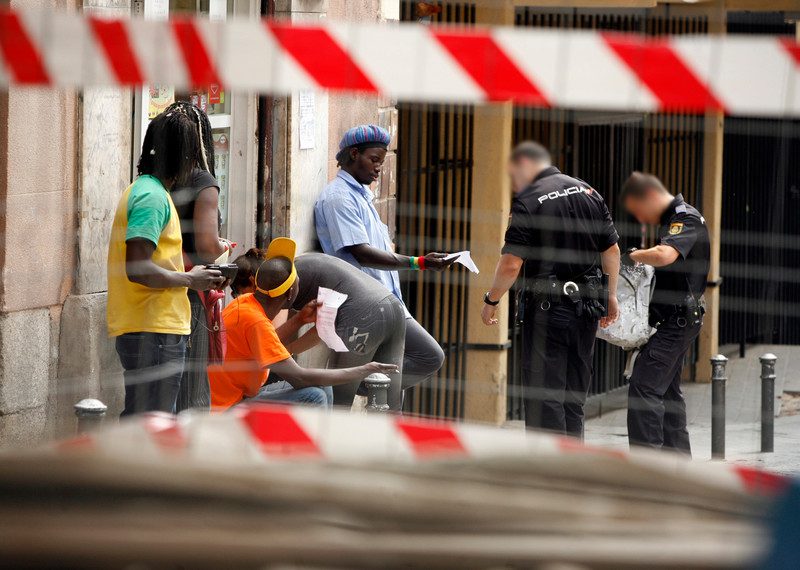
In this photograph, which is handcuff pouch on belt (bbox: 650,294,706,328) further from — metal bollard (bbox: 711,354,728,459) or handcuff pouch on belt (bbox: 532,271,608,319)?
metal bollard (bbox: 711,354,728,459)

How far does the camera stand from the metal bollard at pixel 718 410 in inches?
323

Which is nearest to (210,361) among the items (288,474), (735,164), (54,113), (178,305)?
(178,305)

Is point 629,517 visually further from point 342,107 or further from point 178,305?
point 342,107

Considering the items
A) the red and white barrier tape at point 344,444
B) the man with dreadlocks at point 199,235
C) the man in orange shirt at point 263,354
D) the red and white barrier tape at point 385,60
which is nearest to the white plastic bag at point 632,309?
the man in orange shirt at point 263,354

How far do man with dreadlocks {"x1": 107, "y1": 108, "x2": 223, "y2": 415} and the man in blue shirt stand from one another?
1.51 m

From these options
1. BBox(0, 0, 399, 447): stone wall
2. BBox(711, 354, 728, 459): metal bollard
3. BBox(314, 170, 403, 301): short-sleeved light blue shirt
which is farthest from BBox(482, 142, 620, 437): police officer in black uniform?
BBox(0, 0, 399, 447): stone wall

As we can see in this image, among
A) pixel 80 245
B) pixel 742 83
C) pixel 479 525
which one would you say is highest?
pixel 742 83

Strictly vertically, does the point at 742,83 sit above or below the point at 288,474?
above

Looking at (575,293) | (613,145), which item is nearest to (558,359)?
(575,293)

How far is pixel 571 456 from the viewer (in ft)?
11.2

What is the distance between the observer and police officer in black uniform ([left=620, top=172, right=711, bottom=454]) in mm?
7344

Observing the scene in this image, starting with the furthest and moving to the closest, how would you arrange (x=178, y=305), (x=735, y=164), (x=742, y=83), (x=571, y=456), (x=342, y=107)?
(x=735, y=164), (x=342, y=107), (x=178, y=305), (x=742, y=83), (x=571, y=456)

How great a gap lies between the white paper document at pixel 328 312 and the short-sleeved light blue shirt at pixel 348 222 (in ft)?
2.37

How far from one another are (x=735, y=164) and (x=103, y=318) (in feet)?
27.7
